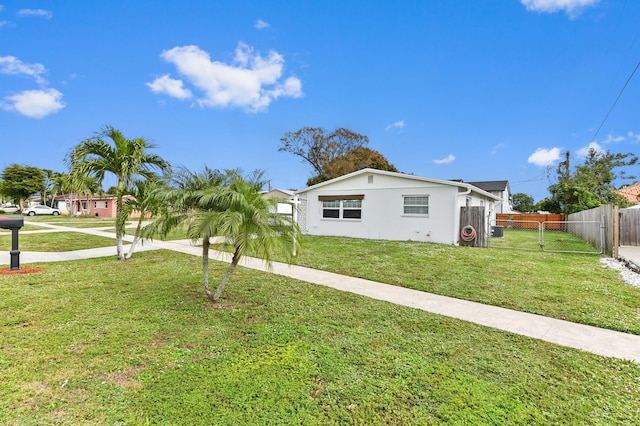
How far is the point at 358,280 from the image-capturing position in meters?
6.52

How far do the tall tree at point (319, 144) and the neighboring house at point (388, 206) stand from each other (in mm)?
19008

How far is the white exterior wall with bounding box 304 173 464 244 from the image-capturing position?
12844 millimetres

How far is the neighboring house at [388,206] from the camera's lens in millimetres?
12883

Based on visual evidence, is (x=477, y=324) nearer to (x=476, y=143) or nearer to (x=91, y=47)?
(x=91, y=47)

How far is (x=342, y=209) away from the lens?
1584 cm

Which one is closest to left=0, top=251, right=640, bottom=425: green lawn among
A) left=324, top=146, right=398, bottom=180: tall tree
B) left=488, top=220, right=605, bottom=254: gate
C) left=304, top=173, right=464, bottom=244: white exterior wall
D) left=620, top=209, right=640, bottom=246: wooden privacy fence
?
left=488, top=220, right=605, bottom=254: gate

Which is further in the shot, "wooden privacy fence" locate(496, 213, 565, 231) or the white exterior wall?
"wooden privacy fence" locate(496, 213, 565, 231)

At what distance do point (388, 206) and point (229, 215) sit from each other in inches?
448

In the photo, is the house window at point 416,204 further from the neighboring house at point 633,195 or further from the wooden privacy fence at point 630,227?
the neighboring house at point 633,195

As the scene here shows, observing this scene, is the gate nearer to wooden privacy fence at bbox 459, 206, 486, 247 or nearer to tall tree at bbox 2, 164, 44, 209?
wooden privacy fence at bbox 459, 206, 486, 247

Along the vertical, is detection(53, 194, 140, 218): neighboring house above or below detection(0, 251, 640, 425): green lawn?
above

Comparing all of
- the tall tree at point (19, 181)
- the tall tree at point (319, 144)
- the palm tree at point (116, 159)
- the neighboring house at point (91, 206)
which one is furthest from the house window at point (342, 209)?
Result: the tall tree at point (19, 181)

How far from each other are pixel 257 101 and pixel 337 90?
17.5 feet

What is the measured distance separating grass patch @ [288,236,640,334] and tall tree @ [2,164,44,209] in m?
44.5
